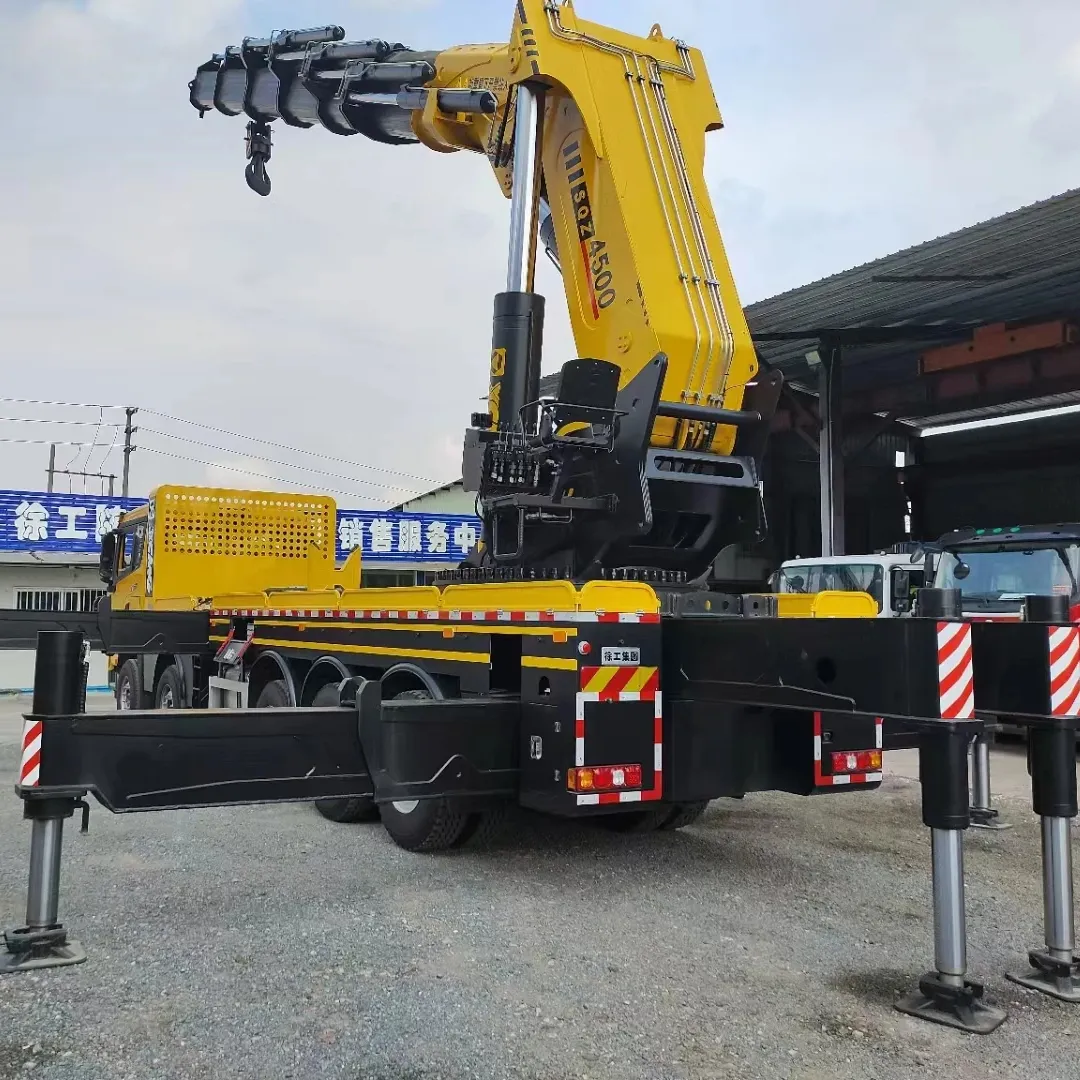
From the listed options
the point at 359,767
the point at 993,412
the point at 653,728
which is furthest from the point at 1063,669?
the point at 993,412

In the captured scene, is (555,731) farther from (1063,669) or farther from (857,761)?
(1063,669)

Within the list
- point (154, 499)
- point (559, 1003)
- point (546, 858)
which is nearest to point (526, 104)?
point (546, 858)

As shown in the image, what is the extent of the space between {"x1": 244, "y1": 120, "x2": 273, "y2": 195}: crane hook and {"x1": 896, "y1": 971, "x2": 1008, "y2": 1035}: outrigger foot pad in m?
8.32

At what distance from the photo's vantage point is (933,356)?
17484mm

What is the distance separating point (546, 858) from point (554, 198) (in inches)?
151

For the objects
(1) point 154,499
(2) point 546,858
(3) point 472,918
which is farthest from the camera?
(1) point 154,499

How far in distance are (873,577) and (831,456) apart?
5638 millimetres

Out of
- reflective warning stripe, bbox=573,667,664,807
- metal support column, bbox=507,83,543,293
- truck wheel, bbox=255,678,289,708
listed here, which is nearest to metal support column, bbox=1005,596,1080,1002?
reflective warning stripe, bbox=573,667,664,807

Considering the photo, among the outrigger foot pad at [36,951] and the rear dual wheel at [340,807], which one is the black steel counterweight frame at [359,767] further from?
the rear dual wheel at [340,807]

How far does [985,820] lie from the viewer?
693 centimetres

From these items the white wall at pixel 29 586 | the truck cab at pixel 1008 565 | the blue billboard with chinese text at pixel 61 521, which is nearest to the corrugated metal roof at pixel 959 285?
the truck cab at pixel 1008 565

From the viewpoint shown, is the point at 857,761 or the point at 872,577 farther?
the point at 872,577

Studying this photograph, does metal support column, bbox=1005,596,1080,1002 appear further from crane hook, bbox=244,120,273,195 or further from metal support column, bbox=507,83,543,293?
crane hook, bbox=244,120,273,195

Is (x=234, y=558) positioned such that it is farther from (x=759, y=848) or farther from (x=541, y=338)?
(x=759, y=848)
